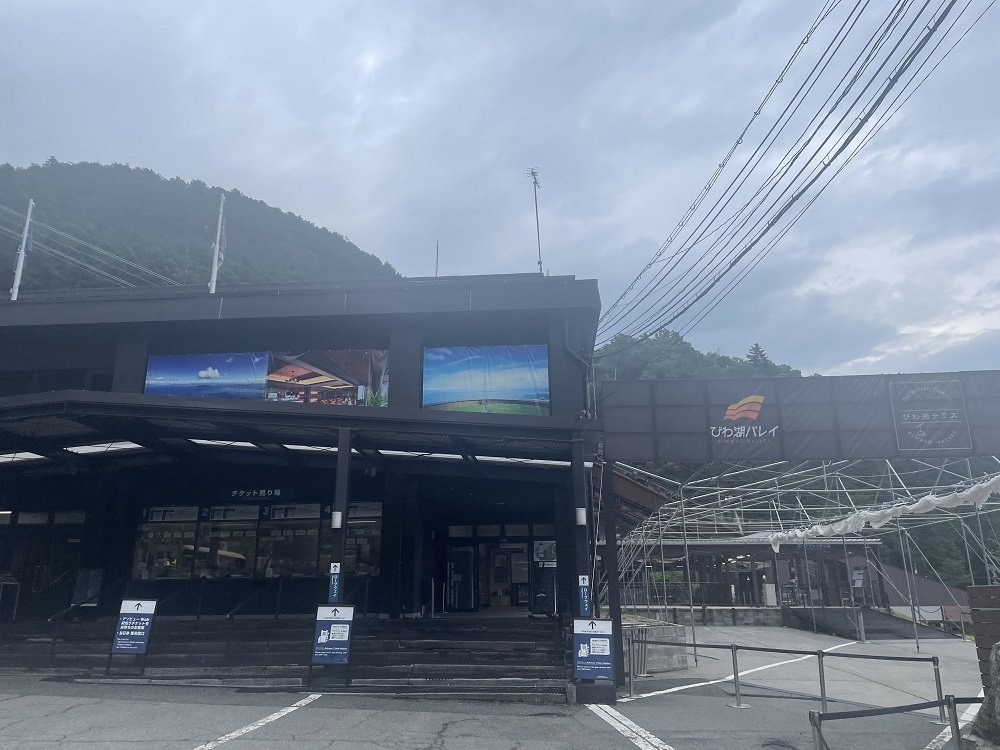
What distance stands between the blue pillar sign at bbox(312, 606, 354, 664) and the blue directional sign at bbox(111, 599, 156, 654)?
3.22 m

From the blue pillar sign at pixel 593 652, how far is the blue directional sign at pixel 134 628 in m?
7.57

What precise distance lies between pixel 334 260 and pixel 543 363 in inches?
2608

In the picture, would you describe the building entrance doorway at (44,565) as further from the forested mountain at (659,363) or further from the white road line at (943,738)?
the forested mountain at (659,363)

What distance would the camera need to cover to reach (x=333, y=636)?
41.0 feet

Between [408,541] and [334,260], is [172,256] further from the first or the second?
[408,541]

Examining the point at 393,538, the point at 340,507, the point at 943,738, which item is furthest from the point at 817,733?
the point at 393,538

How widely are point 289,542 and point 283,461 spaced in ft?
8.04

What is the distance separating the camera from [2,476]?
1995 cm

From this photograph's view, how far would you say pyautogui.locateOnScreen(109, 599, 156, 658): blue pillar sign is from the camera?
519 inches

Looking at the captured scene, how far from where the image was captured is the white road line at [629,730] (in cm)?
885

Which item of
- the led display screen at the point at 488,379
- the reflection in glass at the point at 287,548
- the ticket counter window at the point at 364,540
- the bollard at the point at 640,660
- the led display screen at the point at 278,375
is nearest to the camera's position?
the bollard at the point at 640,660

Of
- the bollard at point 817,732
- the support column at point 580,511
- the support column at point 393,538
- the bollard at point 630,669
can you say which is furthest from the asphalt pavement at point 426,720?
the support column at point 393,538

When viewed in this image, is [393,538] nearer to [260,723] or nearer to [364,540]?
[364,540]

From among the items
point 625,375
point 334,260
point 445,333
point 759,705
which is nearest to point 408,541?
point 445,333
